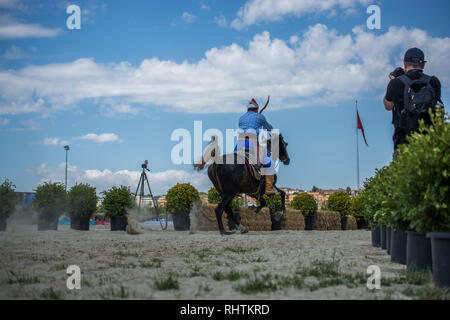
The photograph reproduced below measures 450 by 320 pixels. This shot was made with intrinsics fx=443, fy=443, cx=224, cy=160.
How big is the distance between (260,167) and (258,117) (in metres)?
1.53

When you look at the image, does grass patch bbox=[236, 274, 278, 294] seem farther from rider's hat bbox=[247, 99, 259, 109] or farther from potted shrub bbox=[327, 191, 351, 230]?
potted shrub bbox=[327, 191, 351, 230]

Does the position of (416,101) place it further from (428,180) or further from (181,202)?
(181,202)

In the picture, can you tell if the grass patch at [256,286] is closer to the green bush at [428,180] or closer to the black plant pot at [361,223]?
the green bush at [428,180]

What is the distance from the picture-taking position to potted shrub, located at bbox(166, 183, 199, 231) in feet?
49.5

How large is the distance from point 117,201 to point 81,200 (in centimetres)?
120

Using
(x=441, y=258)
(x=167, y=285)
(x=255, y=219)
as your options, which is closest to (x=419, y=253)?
(x=441, y=258)

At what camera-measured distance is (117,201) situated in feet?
49.0

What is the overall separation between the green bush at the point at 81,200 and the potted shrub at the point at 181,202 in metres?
2.51

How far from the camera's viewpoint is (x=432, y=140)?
13.8 feet

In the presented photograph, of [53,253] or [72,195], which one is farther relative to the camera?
[72,195]

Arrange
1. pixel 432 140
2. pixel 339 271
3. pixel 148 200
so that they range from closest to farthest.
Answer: pixel 432 140 → pixel 339 271 → pixel 148 200

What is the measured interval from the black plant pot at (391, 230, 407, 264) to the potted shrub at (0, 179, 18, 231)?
10838mm
